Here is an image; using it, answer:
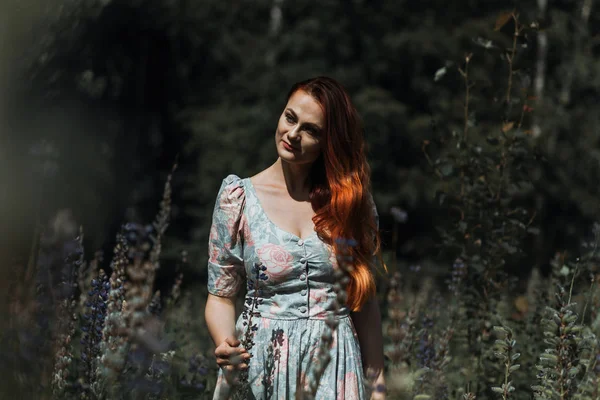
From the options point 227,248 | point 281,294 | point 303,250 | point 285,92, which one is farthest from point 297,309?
point 285,92

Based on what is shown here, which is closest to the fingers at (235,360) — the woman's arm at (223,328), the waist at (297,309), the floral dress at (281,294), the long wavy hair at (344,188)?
the woman's arm at (223,328)

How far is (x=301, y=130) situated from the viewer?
238cm

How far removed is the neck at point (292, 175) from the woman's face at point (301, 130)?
0.06m

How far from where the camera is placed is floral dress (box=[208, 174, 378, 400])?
2223mm

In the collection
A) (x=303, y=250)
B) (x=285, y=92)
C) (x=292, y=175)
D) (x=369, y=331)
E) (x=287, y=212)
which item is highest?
(x=285, y=92)

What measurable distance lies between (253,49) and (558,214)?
5665 mm

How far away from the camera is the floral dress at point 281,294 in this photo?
2223mm

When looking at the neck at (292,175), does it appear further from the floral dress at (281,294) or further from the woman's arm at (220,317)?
the woman's arm at (220,317)

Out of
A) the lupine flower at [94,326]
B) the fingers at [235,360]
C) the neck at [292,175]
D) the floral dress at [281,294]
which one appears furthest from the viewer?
the neck at [292,175]

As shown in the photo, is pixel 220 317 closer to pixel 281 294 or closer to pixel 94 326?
pixel 281 294

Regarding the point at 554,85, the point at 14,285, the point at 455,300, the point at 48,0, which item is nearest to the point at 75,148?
the point at 455,300

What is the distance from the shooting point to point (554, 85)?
47.4 feet

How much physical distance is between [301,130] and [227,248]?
41 cm

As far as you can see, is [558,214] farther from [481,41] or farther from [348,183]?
[348,183]
